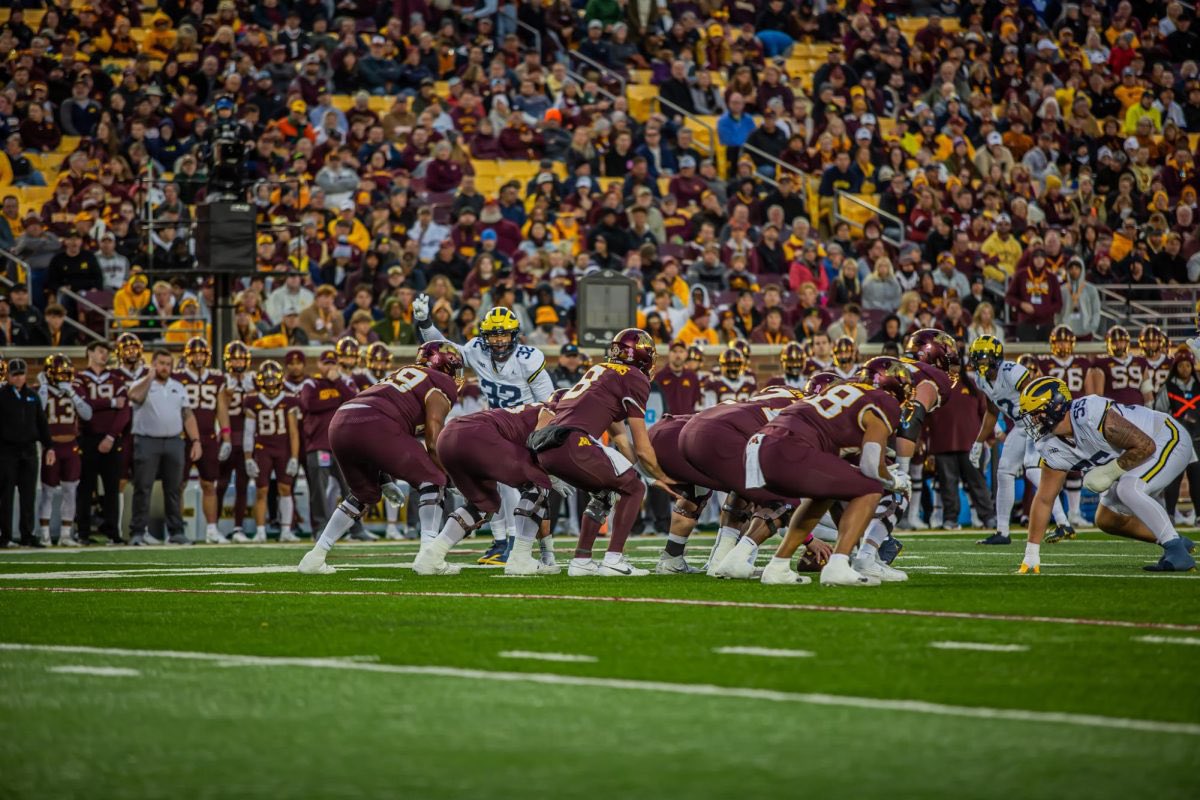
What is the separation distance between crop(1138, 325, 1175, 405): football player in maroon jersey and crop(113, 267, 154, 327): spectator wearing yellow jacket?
34.7 ft

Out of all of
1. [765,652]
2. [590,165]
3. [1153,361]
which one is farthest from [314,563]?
[590,165]

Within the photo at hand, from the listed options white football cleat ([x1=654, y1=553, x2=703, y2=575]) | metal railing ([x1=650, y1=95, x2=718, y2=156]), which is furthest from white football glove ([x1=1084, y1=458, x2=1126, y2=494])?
metal railing ([x1=650, y1=95, x2=718, y2=156])

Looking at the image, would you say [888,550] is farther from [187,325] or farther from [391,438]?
[187,325]

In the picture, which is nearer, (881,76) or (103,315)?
(103,315)

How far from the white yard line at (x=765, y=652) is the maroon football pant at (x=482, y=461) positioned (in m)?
4.26

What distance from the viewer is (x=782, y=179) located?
22469mm

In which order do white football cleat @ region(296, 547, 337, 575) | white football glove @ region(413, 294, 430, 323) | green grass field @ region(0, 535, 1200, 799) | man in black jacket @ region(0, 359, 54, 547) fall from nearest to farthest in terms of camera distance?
1. green grass field @ region(0, 535, 1200, 799)
2. white football cleat @ region(296, 547, 337, 575)
3. white football glove @ region(413, 294, 430, 323)
4. man in black jacket @ region(0, 359, 54, 547)

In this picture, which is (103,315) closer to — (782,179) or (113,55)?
(113,55)

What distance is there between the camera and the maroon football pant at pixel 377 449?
11.3 m

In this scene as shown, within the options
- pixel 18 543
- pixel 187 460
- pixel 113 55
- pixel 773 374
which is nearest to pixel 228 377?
pixel 187 460

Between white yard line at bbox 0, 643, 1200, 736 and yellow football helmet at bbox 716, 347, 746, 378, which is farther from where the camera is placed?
yellow football helmet at bbox 716, 347, 746, 378

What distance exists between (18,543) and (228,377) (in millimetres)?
2535

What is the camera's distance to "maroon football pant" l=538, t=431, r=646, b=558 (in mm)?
10812

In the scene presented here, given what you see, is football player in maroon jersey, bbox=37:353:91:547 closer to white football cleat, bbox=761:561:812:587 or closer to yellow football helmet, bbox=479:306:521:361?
yellow football helmet, bbox=479:306:521:361
